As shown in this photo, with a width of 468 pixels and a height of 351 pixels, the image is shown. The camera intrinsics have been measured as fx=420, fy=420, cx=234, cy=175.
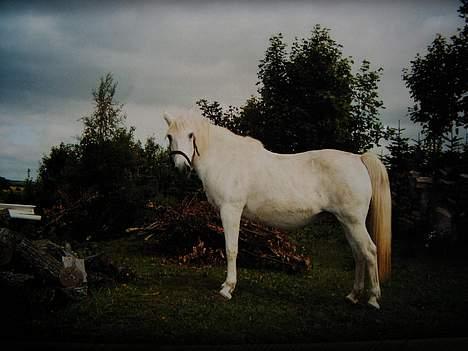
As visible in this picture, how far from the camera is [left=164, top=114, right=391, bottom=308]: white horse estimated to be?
12.6 ft

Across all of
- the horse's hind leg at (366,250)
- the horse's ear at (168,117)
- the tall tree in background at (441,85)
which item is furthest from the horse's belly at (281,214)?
the tall tree in background at (441,85)

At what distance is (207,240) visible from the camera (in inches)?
263

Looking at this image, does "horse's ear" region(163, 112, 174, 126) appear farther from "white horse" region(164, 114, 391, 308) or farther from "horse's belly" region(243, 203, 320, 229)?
"horse's belly" region(243, 203, 320, 229)

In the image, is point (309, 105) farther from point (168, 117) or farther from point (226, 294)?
point (226, 294)

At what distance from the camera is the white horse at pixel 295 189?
12.6ft

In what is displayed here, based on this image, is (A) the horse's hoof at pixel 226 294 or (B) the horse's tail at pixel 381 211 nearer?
(B) the horse's tail at pixel 381 211

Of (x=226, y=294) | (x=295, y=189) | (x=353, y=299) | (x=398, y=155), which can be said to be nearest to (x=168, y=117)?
(x=295, y=189)

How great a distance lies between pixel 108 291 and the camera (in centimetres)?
422

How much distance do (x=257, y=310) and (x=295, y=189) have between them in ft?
3.80

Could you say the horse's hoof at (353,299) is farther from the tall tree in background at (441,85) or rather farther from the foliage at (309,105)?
the foliage at (309,105)

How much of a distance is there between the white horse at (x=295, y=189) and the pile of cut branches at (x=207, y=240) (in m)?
1.99

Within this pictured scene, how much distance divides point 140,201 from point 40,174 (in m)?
1.81

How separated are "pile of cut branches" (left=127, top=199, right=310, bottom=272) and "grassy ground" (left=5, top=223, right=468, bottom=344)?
0.27 meters

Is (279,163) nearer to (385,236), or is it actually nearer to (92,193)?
(385,236)
